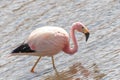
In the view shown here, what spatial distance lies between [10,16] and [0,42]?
5.07 ft

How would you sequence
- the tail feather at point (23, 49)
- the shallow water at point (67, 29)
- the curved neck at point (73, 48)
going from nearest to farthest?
the shallow water at point (67, 29) → the tail feather at point (23, 49) → the curved neck at point (73, 48)

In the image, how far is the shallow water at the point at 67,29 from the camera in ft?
31.9

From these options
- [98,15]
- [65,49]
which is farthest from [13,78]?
[98,15]

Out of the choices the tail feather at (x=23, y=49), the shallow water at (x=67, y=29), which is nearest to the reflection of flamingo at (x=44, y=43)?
the tail feather at (x=23, y=49)

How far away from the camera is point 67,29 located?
11531 millimetres

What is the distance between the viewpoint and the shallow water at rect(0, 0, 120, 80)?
9719 mm

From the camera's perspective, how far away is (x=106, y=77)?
9078 mm

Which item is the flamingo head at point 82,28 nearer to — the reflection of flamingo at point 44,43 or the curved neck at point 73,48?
the curved neck at point 73,48

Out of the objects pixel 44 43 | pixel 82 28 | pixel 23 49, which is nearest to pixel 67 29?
pixel 82 28

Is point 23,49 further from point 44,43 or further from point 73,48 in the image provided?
point 73,48

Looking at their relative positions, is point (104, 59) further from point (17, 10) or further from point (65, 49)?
point (17, 10)

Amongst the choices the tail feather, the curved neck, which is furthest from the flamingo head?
the tail feather

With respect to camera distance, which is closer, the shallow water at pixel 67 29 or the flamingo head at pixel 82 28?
the shallow water at pixel 67 29

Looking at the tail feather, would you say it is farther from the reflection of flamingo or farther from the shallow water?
the shallow water
